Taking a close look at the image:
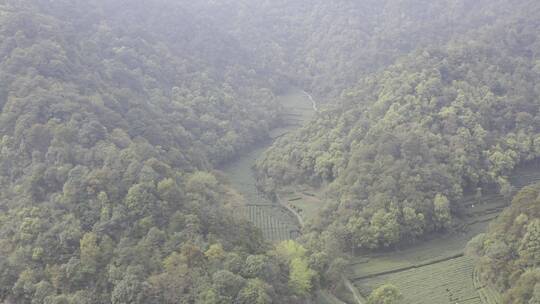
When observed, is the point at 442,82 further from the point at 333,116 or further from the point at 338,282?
the point at 338,282

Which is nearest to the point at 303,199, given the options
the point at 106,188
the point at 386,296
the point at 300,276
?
the point at 300,276

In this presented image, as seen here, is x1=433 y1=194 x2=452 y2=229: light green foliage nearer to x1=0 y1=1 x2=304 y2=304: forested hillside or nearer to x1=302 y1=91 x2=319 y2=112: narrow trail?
x1=0 y1=1 x2=304 y2=304: forested hillside

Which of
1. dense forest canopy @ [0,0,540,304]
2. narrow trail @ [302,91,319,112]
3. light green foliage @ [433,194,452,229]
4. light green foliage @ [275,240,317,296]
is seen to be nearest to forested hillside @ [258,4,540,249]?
light green foliage @ [433,194,452,229]

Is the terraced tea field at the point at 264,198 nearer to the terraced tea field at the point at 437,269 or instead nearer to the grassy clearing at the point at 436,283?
the terraced tea field at the point at 437,269

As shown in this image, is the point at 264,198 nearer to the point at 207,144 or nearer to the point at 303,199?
the point at 303,199

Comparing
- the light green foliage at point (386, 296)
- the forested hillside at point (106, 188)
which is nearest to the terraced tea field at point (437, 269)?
the light green foliage at point (386, 296)

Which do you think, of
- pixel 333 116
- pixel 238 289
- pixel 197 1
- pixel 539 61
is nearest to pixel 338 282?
pixel 238 289
